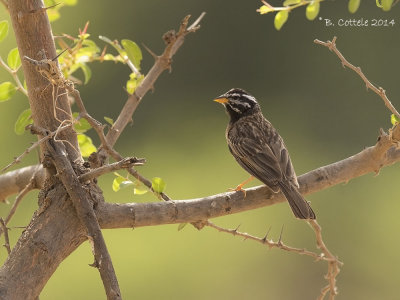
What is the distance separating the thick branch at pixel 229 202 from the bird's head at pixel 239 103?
1431mm

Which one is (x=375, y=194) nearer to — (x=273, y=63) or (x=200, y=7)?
(x=273, y=63)

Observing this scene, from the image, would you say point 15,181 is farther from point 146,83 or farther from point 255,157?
point 255,157

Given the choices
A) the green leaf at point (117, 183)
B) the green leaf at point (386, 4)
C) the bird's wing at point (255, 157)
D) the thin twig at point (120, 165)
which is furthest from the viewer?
the bird's wing at point (255, 157)

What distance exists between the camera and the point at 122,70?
444 inches

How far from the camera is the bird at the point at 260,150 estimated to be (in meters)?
3.86

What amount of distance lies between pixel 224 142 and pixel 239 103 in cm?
609

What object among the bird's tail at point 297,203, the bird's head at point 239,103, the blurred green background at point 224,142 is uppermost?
the blurred green background at point 224,142

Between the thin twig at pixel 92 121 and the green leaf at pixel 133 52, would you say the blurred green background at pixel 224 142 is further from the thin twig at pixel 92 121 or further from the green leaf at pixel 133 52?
the thin twig at pixel 92 121

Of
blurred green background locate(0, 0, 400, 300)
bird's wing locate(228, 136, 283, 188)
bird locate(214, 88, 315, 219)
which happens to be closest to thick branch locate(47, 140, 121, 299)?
bird locate(214, 88, 315, 219)

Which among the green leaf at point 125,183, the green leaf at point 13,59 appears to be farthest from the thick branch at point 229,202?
the green leaf at point 13,59

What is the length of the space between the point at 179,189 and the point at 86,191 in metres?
7.02

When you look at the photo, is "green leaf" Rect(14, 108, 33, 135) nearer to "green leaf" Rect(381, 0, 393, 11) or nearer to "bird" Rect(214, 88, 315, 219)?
"bird" Rect(214, 88, 315, 219)

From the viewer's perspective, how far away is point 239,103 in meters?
5.06

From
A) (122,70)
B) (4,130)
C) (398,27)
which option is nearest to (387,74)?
(398,27)
